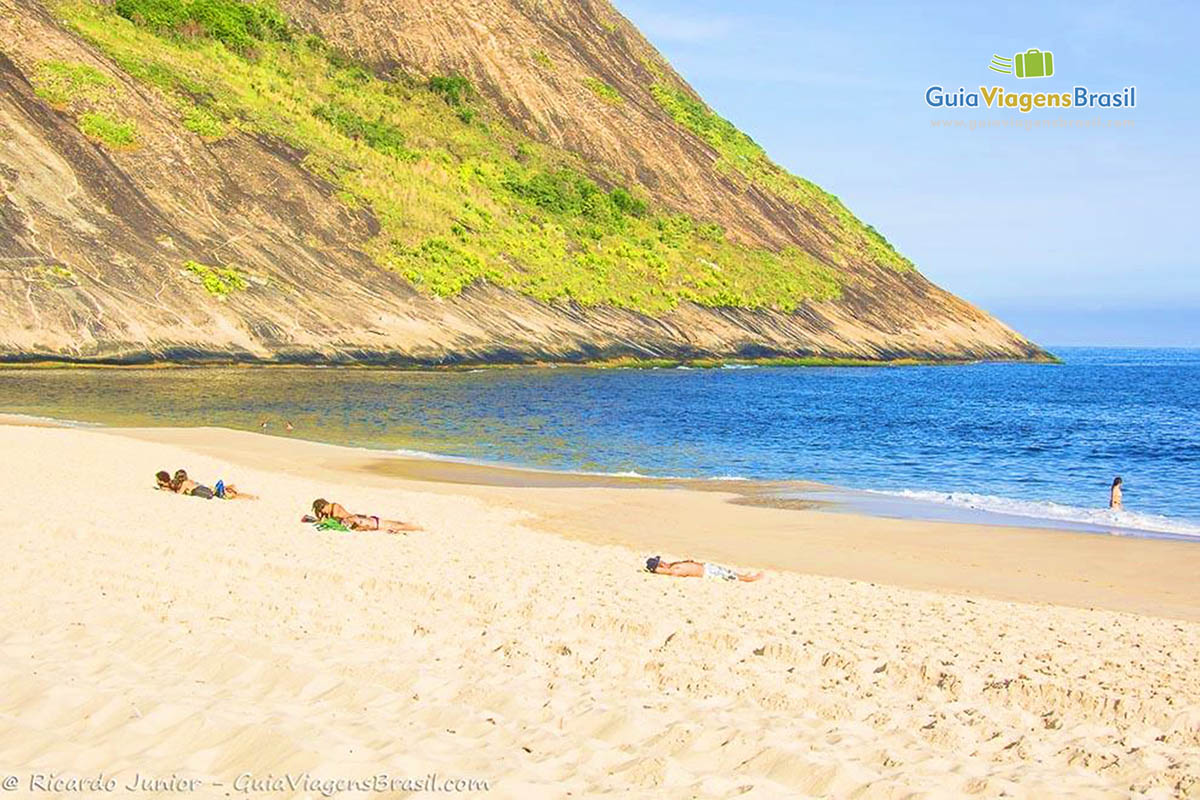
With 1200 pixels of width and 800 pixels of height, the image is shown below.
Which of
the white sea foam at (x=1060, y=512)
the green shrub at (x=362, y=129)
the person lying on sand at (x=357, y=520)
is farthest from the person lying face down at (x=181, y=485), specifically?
the green shrub at (x=362, y=129)

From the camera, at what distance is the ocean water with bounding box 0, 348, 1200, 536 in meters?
25.4

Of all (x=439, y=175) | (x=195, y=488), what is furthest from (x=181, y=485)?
(x=439, y=175)

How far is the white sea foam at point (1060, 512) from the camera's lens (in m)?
19.7

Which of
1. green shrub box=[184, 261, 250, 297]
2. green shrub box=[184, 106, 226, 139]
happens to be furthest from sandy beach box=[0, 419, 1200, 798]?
green shrub box=[184, 106, 226, 139]

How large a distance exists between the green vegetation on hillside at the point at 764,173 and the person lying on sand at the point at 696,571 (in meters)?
89.8

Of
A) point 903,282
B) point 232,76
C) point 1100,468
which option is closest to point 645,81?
point 903,282

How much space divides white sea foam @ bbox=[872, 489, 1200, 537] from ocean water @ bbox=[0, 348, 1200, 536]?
62mm

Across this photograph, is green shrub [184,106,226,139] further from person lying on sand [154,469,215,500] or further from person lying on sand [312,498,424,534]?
person lying on sand [312,498,424,534]

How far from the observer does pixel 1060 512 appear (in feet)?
70.0

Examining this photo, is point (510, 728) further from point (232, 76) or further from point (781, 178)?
point (781, 178)

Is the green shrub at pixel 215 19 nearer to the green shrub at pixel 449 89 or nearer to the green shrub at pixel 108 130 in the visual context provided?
the green shrub at pixel 449 89

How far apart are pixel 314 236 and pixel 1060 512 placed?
165ft

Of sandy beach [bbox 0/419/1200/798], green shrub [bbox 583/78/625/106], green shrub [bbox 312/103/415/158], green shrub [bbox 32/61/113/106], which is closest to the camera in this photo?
sandy beach [bbox 0/419/1200/798]

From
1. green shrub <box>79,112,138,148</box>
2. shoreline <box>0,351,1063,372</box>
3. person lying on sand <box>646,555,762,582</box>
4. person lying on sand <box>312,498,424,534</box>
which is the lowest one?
person lying on sand <box>646,555,762,582</box>
